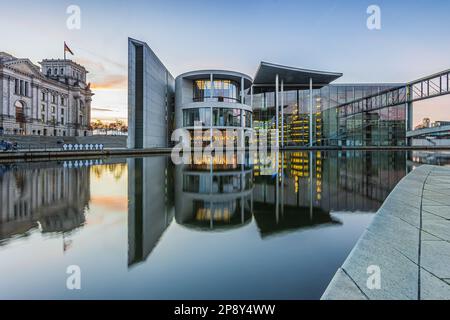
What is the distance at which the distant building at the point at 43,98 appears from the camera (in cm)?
6241

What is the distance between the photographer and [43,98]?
7619 centimetres

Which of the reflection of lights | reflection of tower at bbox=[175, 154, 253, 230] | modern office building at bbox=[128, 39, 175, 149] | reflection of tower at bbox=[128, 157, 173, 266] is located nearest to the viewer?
reflection of tower at bbox=[128, 157, 173, 266]

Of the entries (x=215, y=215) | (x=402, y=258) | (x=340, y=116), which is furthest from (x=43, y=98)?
(x=402, y=258)

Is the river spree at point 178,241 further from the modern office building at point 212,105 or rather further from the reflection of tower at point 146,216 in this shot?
the modern office building at point 212,105

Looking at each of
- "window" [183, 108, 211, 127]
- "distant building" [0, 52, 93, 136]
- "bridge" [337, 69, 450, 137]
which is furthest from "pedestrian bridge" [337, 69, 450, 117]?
"distant building" [0, 52, 93, 136]

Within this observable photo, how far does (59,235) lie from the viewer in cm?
475

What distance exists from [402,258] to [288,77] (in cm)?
5328

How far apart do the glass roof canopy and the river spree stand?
139ft

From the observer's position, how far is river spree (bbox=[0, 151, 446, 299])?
2.97 meters

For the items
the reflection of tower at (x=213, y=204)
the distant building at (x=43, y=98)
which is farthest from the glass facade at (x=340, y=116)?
the distant building at (x=43, y=98)

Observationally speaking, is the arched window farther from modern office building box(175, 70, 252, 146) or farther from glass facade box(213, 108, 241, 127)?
glass facade box(213, 108, 241, 127)

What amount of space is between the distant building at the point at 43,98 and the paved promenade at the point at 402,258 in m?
61.5

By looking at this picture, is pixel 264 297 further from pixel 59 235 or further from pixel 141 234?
pixel 59 235
